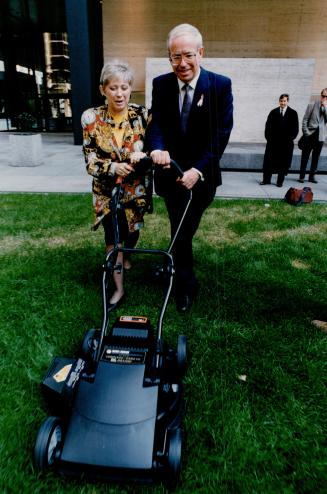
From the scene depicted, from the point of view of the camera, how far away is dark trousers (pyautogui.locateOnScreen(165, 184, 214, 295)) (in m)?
3.32

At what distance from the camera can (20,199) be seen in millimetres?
7043

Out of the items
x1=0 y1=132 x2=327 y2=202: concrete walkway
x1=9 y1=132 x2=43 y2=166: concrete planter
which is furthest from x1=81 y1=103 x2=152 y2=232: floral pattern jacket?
x1=9 y1=132 x2=43 y2=166: concrete planter

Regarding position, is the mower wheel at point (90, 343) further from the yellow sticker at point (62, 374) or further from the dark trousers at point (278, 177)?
Answer: the dark trousers at point (278, 177)

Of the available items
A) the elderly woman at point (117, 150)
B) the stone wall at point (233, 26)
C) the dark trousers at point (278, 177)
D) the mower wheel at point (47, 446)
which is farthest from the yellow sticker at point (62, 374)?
the stone wall at point (233, 26)

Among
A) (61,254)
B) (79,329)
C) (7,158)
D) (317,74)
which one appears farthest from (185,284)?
(317,74)

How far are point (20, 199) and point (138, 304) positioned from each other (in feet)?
14.7

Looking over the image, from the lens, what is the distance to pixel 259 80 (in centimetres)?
1310

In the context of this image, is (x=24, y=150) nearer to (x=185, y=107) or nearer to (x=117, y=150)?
(x=117, y=150)

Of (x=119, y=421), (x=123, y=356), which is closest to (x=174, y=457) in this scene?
(x=119, y=421)

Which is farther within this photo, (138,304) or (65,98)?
(65,98)

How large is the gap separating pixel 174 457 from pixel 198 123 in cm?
238

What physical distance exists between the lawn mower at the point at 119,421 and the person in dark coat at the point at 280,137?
24.7ft

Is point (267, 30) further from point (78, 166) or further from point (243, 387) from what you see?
point (243, 387)

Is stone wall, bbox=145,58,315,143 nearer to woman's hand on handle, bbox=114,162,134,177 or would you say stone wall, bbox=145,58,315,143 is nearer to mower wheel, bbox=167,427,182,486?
woman's hand on handle, bbox=114,162,134,177
